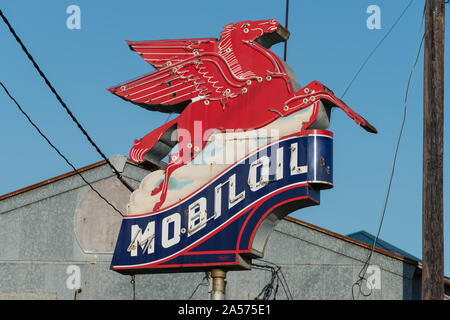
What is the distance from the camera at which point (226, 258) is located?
12727 mm

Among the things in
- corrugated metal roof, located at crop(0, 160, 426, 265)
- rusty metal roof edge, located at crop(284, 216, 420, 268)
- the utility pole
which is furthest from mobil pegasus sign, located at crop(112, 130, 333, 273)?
corrugated metal roof, located at crop(0, 160, 426, 265)

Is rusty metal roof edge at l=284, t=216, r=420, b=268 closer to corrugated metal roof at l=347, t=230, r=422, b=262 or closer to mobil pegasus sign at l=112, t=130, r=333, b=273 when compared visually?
corrugated metal roof at l=347, t=230, r=422, b=262

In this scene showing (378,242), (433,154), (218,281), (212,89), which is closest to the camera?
(218,281)

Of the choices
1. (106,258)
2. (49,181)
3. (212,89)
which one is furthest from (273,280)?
(212,89)

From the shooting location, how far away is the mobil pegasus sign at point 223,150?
1276 cm

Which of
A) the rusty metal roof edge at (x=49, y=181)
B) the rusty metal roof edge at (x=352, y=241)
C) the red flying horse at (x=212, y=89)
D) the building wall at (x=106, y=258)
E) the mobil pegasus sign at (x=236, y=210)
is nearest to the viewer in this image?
the mobil pegasus sign at (x=236, y=210)

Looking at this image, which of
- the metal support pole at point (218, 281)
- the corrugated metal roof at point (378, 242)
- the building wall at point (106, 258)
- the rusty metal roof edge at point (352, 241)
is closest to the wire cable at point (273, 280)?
the building wall at point (106, 258)

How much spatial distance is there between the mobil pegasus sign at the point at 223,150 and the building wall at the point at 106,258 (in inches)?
301

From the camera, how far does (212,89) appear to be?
1389 centimetres

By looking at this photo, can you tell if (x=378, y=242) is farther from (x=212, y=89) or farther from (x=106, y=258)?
(x=212, y=89)

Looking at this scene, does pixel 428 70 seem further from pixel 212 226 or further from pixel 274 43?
pixel 212 226

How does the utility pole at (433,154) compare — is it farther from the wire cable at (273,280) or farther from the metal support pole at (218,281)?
the wire cable at (273,280)

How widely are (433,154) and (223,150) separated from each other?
11.1 feet

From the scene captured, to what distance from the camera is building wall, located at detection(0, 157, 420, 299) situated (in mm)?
20734
